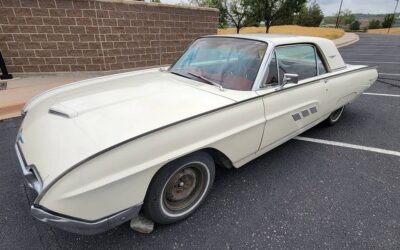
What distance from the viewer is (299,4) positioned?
22969mm

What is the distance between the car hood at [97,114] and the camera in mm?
1604

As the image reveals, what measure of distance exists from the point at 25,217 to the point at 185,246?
1422mm

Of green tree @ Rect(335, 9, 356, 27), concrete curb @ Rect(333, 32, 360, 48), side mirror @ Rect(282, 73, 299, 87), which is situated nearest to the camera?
side mirror @ Rect(282, 73, 299, 87)

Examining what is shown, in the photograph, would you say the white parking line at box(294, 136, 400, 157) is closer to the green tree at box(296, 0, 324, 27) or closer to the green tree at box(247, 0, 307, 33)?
the green tree at box(247, 0, 307, 33)

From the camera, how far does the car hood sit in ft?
5.26

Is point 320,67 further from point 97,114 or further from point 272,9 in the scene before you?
point 272,9

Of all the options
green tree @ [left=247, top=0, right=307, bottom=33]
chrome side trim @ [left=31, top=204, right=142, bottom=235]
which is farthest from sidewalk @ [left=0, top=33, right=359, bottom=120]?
green tree @ [left=247, top=0, right=307, bottom=33]

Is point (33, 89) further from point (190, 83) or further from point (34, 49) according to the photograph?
point (190, 83)

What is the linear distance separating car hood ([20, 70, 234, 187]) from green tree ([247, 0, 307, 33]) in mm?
22900

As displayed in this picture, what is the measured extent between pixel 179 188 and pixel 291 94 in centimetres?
157

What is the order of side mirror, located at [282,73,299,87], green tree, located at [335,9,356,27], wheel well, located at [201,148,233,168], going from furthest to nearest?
green tree, located at [335,9,356,27]
side mirror, located at [282,73,299,87]
wheel well, located at [201,148,233,168]

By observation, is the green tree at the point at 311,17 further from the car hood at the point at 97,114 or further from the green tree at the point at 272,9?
the car hood at the point at 97,114

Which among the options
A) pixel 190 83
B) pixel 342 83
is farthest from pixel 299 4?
pixel 190 83

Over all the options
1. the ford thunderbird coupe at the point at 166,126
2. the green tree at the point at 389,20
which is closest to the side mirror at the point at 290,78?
the ford thunderbird coupe at the point at 166,126
